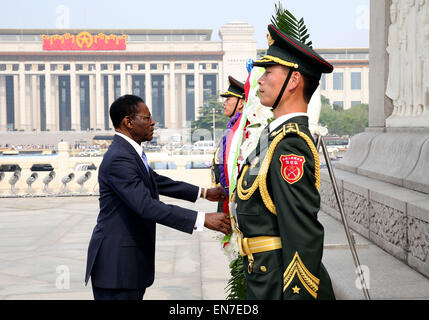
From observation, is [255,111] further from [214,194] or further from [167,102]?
[167,102]

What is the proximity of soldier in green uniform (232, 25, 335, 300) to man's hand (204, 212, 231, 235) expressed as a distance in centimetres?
39

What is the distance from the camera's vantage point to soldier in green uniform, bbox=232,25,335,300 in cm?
177

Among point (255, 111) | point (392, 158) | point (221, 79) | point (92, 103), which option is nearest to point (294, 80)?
point (255, 111)

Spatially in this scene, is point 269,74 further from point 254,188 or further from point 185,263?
point 185,263

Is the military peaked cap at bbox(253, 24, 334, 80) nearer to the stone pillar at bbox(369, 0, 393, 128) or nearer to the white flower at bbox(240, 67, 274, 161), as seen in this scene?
the white flower at bbox(240, 67, 274, 161)

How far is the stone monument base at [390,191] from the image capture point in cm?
310

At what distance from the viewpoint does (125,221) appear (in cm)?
255

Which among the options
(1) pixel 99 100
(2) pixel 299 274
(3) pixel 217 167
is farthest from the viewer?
(1) pixel 99 100

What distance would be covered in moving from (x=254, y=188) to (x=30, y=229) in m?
7.77

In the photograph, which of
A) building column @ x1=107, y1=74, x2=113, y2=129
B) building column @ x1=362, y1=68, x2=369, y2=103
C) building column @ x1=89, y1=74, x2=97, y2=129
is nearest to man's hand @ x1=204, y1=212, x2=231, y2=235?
building column @ x1=107, y1=74, x2=113, y2=129

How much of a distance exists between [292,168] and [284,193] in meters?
0.10

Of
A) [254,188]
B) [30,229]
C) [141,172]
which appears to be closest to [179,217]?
[141,172]

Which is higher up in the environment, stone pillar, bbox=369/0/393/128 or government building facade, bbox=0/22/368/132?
government building facade, bbox=0/22/368/132

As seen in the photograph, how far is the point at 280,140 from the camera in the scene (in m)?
1.88
